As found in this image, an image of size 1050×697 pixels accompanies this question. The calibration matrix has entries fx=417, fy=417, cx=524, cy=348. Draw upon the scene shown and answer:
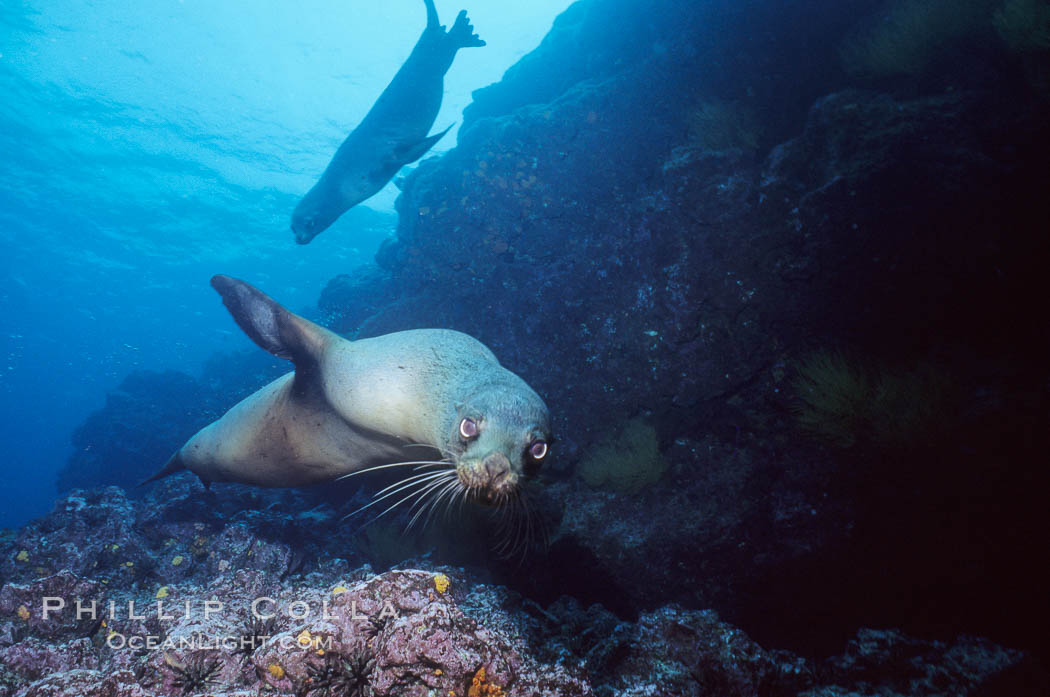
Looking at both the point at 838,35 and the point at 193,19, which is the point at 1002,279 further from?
the point at 193,19

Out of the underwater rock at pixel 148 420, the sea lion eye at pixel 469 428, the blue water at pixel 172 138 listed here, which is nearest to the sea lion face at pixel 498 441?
the sea lion eye at pixel 469 428

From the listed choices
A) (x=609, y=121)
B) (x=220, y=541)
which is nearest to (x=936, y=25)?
(x=609, y=121)

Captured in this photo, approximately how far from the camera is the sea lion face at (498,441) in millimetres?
1951

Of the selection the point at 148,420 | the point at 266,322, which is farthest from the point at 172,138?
the point at 266,322

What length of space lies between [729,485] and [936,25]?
4.48m

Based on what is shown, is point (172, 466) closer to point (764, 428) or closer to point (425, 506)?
point (425, 506)

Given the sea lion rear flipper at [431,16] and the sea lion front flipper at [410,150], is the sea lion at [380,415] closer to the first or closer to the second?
the sea lion front flipper at [410,150]

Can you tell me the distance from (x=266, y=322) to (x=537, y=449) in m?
2.30

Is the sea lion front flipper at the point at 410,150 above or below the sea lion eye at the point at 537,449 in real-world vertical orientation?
above

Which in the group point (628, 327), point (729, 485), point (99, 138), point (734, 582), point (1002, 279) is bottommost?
point (734, 582)

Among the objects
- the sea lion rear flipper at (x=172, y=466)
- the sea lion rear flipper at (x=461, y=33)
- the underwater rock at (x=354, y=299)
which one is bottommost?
the sea lion rear flipper at (x=172, y=466)

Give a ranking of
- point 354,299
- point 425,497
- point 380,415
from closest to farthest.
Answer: point 380,415 < point 425,497 < point 354,299

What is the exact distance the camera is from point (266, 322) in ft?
10.2

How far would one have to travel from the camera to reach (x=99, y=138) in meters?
19.4
